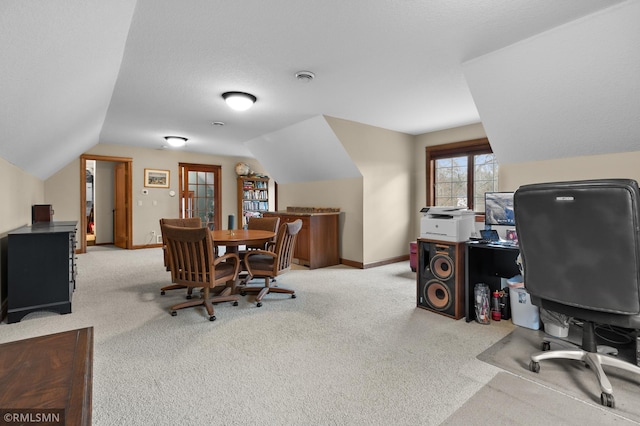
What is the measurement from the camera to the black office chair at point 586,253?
1.66m

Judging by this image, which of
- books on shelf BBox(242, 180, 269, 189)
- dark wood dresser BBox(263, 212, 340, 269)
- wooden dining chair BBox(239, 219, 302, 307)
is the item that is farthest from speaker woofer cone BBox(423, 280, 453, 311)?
books on shelf BBox(242, 180, 269, 189)

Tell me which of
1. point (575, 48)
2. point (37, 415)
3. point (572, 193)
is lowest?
point (37, 415)

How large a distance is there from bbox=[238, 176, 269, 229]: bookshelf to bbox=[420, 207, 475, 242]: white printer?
565 centimetres

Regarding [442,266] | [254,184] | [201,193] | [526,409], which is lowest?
[526,409]

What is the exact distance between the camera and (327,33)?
2.45 m

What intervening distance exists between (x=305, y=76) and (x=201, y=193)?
580 cm

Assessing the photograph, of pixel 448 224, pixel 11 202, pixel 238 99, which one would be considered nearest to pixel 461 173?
pixel 448 224

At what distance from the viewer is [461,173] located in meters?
5.52

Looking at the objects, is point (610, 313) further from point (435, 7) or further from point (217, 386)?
point (217, 386)

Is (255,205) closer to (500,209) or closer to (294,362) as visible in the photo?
(500,209)

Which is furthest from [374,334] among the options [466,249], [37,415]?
[37,415]

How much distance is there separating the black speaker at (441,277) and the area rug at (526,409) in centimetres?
112

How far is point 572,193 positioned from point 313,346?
1.96m

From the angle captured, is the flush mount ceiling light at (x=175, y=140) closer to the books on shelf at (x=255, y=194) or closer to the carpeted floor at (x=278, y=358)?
the books on shelf at (x=255, y=194)
